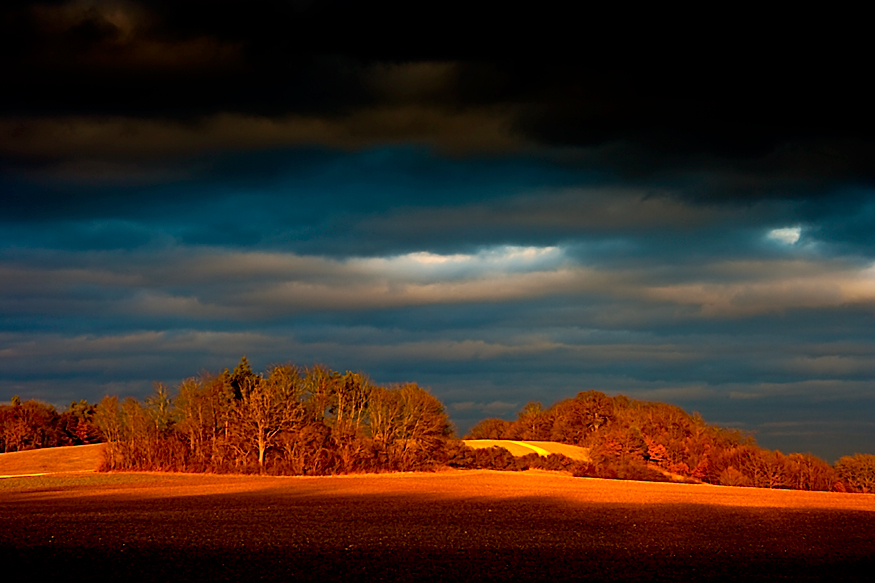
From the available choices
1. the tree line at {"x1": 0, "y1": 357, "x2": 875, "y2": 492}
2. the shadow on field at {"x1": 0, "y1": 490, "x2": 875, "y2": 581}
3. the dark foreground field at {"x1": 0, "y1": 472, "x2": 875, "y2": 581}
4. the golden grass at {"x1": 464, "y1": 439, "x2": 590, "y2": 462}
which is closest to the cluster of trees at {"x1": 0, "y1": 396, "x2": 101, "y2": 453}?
the tree line at {"x1": 0, "y1": 357, "x2": 875, "y2": 492}

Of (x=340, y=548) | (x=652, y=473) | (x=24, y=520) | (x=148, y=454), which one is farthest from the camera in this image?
(x=652, y=473)

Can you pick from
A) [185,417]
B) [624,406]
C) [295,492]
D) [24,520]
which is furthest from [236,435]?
[624,406]

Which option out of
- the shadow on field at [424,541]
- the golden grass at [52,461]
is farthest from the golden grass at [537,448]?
→ the shadow on field at [424,541]

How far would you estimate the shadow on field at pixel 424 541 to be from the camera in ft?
48.6

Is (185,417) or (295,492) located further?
(185,417)

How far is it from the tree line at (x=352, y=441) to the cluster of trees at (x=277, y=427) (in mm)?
80

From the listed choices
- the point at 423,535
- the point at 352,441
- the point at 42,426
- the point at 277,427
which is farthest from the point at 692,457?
the point at 42,426

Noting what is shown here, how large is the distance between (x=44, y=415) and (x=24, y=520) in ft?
205

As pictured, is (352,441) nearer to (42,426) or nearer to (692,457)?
(692,457)

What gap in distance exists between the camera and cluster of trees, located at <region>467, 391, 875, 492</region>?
166 feet

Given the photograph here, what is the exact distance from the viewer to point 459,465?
59250 mm

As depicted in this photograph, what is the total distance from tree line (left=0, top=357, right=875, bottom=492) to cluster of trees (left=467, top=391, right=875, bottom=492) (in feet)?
0.28

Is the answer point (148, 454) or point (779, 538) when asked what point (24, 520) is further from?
point (148, 454)

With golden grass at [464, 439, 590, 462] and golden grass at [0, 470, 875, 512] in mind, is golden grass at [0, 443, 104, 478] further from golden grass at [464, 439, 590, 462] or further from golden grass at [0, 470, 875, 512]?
golden grass at [464, 439, 590, 462]
